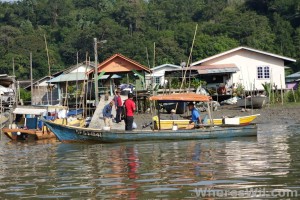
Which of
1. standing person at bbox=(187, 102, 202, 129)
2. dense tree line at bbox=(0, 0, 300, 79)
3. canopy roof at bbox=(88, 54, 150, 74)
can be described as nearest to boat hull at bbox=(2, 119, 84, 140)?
standing person at bbox=(187, 102, 202, 129)

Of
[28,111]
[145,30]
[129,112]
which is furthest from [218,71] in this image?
[145,30]

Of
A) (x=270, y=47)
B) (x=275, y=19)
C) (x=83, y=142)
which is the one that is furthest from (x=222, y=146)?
(x=275, y=19)

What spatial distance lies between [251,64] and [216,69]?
325 cm

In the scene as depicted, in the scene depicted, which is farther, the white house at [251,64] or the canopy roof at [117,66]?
the white house at [251,64]

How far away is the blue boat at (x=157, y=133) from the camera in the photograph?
2258cm

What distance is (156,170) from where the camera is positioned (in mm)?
14922

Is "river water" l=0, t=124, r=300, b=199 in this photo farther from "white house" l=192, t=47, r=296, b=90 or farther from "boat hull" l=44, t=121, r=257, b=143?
"white house" l=192, t=47, r=296, b=90

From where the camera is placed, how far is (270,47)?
6975 cm

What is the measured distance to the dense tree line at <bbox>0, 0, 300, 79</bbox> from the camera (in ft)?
233

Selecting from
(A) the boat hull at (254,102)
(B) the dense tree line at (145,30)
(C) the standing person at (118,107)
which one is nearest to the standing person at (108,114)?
(C) the standing person at (118,107)

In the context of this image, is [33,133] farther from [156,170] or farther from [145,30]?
[145,30]

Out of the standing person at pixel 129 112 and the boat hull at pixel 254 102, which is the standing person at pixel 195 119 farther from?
the boat hull at pixel 254 102

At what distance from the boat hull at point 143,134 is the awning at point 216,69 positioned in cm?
1914

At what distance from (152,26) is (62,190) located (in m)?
77.0
